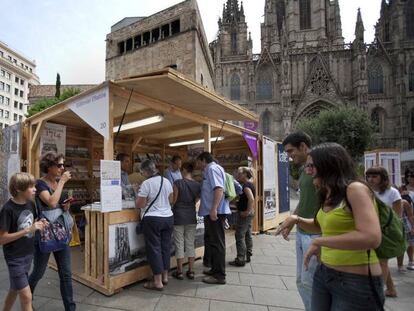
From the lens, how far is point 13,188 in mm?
2643

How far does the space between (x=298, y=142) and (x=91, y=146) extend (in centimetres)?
613

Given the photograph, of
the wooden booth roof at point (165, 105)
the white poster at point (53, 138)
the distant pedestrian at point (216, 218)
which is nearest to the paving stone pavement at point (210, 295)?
the distant pedestrian at point (216, 218)

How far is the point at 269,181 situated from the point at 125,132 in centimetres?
460

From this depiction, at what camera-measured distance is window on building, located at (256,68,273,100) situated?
146 feet

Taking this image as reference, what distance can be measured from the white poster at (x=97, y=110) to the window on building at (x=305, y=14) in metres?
51.8

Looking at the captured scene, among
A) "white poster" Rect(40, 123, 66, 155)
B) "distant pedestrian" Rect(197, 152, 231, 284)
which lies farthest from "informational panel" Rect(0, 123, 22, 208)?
"distant pedestrian" Rect(197, 152, 231, 284)

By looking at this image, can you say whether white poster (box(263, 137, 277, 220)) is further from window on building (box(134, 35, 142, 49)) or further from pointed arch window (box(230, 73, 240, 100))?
pointed arch window (box(230, 73, 240, 100))

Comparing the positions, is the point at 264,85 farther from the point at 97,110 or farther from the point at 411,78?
the point at 97,110

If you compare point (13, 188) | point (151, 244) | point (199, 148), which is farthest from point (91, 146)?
point (13, 188)

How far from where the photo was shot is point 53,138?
6.12 m

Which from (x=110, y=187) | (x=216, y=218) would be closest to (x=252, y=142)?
(x=216, y=218)

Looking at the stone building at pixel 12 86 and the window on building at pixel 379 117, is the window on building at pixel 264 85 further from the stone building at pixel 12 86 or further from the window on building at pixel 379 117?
the stone building at pixel 12 86

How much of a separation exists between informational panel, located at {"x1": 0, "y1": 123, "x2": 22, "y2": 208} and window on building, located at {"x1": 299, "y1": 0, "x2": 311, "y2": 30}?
167 feet

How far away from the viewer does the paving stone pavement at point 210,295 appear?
3.59 metres
